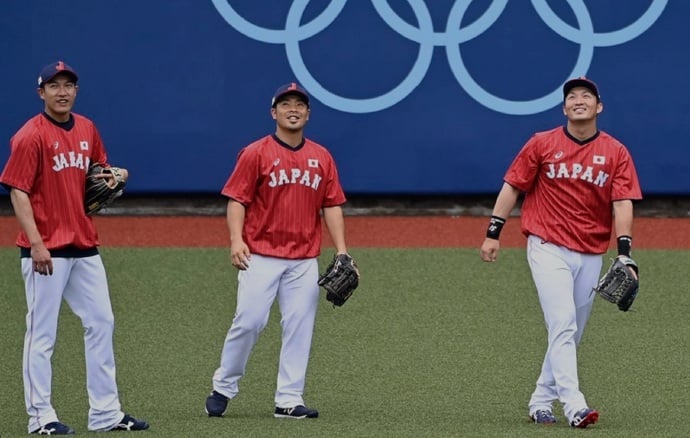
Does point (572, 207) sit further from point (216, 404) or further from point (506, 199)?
point (216, 404)

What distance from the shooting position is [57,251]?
24.7 ft

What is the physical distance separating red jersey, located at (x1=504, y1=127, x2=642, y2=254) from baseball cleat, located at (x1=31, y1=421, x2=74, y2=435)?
2.72 m

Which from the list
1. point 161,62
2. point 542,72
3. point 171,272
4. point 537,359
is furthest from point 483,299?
point 161,62

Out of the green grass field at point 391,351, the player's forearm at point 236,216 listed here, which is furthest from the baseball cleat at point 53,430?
the player's forearm at point 236,216

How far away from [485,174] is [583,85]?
751 cm

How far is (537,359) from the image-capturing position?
1019cm

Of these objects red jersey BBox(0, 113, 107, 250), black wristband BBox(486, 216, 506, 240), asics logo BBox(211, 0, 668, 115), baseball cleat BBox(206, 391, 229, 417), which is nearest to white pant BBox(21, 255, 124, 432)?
red jersey BBox(0, 113, 107, 250)

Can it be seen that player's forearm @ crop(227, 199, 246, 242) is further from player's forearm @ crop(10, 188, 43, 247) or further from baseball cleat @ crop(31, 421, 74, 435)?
baseball cleat @ crop(31, 421, 74, 435)

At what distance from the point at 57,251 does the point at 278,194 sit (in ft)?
4.22

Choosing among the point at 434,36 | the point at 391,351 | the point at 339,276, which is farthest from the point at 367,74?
the point at 339,276

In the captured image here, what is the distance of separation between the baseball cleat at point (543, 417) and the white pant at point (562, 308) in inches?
1.2

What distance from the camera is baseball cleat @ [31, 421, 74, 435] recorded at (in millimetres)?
7500

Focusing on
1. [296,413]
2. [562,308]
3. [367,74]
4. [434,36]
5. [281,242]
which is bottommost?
[296,413]

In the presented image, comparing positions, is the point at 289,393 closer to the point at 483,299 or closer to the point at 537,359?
the point at 537,359
